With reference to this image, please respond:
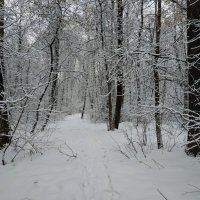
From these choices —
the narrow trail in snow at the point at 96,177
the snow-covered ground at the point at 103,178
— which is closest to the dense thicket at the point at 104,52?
the snow-covered ground at the point at 103,178

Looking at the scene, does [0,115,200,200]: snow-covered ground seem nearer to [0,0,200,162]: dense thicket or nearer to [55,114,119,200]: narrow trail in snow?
[55,114,119,200]: narrow trail in snow

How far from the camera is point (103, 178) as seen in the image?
4.94 m

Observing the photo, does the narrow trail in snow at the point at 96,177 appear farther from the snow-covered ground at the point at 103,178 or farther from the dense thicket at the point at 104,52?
the dense thicket at the point at 104,52

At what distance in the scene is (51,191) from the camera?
4488 mm

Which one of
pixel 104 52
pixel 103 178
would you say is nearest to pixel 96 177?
pixel 103 178

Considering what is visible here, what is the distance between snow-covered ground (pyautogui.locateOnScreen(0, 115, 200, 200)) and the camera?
420 centimetres

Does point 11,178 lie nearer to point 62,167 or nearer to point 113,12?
point 62,167

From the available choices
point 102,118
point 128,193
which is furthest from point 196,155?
point 102,118

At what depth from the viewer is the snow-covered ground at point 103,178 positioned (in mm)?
4195

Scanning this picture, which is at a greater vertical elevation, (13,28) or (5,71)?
(13,28)

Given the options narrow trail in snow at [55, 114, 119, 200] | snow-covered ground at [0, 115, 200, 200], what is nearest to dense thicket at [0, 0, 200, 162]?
snow-covered ground at [0, 115, 200, 200]

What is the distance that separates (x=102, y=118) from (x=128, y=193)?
18.7 metres

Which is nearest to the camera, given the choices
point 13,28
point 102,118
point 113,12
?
point 13,28

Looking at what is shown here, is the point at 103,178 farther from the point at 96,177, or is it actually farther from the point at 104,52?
the point at 104,52
